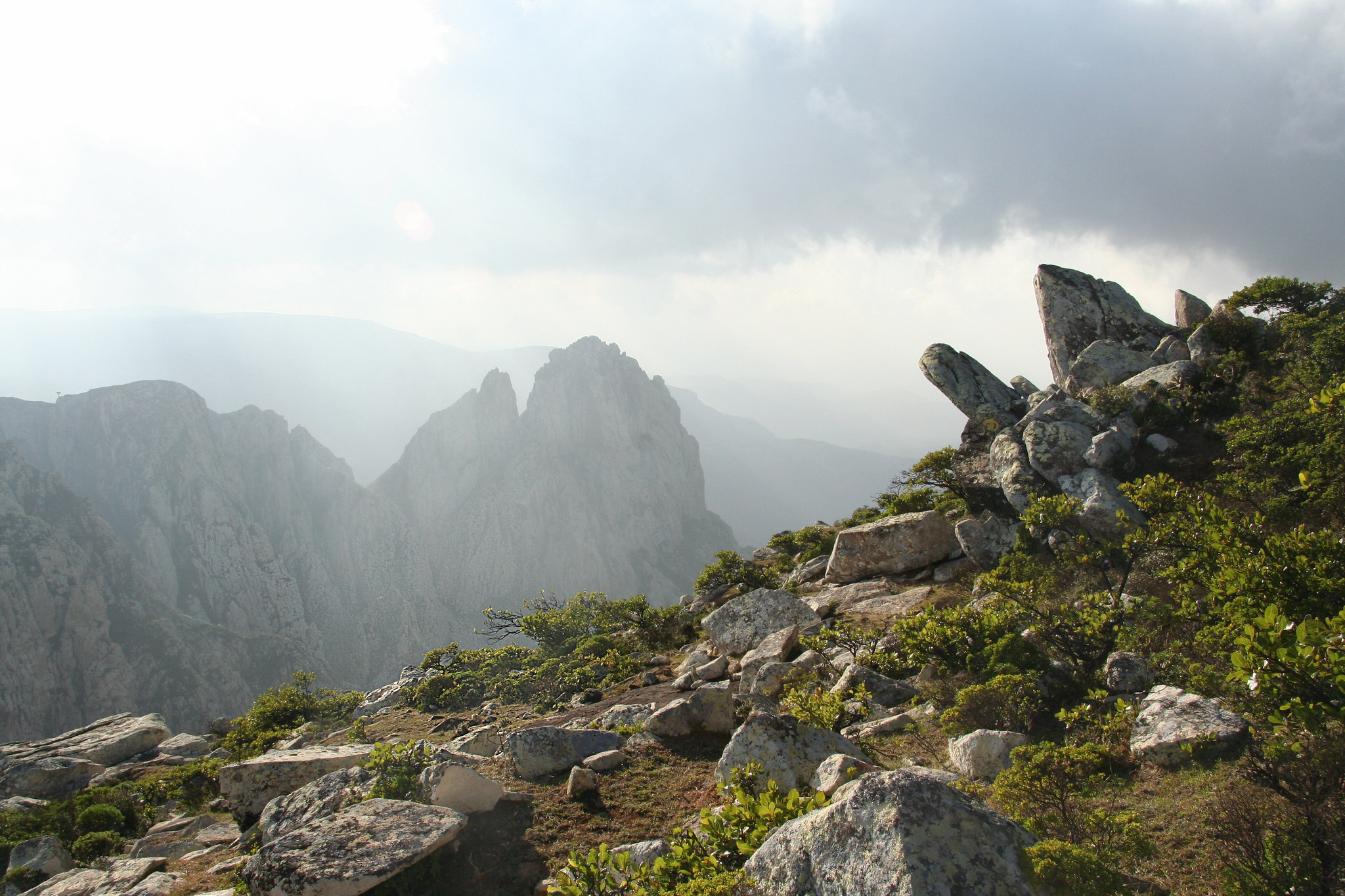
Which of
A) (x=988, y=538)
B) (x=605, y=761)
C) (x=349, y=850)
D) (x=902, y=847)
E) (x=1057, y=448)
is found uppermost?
(x=1057, y=448)

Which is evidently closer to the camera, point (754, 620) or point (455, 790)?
point (455, 790)

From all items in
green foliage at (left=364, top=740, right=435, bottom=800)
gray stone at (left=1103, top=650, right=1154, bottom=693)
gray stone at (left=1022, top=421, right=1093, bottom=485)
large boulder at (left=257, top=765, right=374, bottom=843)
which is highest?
gray stone at (left=1022, top=421, right=1093, bottom=485)

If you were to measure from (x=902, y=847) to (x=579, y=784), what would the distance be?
22.8ft

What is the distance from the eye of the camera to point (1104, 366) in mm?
26188

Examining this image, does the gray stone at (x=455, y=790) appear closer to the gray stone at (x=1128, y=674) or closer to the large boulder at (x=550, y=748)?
the large boulder at (x=550, y=748)

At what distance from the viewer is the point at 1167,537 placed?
9.69 m

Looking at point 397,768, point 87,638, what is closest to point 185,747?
point 397,768

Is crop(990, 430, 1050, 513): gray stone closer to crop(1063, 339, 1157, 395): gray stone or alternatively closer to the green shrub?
crop(1063, 339, 1157, 395): gray stone

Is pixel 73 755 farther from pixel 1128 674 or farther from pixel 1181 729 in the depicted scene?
pixel 1181 729

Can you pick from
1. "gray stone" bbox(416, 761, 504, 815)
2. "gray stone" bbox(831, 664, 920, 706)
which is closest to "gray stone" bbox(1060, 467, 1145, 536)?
"gray stone" bbox(831, 664, 920, 706)

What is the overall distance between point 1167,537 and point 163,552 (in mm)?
120751

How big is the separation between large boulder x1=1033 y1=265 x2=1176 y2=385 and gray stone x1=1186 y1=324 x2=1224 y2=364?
3.12 meters

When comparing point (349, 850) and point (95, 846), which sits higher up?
point (349, 850)

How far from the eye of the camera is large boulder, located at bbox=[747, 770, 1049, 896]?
14.0ft
